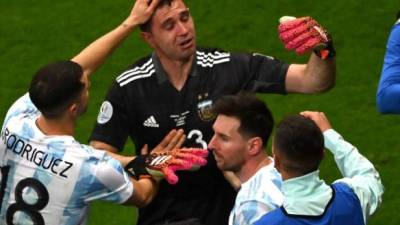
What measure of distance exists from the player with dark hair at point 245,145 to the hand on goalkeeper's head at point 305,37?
34 cm

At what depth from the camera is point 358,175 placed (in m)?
4.71

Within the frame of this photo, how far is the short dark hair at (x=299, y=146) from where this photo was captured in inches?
175

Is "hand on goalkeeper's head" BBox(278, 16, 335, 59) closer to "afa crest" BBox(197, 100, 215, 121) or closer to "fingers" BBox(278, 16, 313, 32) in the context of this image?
"fingers" BBox(278, 16, 313, 32)

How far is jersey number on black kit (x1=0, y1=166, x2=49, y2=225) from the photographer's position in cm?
500

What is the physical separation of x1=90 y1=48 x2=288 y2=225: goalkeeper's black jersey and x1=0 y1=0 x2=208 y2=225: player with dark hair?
465 mm

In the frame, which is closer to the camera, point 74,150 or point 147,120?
point 74,150

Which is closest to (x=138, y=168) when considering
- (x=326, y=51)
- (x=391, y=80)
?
(x=326, y=51)

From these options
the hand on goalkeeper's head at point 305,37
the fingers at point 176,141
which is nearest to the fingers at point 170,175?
the fingers at point 176,141

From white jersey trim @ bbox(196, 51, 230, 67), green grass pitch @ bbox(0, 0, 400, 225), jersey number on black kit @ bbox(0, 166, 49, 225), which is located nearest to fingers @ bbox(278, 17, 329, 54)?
white jersey trim @ bbox(196, 51, 230, 67)

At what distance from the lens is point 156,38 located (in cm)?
575

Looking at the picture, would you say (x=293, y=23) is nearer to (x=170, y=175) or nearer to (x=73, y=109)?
(x=170, y=175)

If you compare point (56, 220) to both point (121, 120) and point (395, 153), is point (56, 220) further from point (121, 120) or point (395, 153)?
point (395, 153)

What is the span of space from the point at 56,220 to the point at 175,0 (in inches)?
56.8

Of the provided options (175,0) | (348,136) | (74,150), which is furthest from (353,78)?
(74,150)
